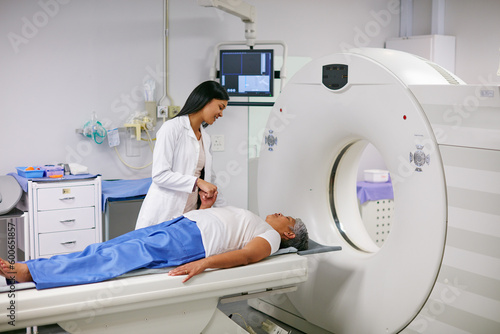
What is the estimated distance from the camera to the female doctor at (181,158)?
2527mm

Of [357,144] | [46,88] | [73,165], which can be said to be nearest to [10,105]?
[46,88]

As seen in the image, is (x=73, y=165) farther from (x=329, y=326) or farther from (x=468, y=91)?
(x=468, y=91)

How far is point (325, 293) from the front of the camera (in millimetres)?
2568

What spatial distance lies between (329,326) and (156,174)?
1030 millimetres

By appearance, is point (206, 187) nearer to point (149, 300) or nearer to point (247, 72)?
point (149, 300)

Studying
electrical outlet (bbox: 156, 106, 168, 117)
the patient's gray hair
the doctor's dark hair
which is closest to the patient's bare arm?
the patient's gray hair

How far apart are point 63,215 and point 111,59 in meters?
1.12

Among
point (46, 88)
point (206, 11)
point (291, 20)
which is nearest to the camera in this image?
point (46, 88)

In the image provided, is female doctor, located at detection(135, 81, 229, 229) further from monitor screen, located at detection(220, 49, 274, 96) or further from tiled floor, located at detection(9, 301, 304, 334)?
monitor screen, located at detection(220, 49, 274, 96)

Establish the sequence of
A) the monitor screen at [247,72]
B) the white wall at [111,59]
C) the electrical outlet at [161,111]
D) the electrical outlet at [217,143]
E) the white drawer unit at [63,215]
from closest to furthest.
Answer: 1. the white drawer unit at [63,215]
2. the white wall at [111,59]
3. the monitor screen at [247,72]
4. the electrical outlet at [161,111]
5. the electrical outlet at [217,143]

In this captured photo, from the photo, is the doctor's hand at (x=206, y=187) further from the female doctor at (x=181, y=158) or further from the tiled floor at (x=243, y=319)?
the tiled floor at (x=243, y=319)

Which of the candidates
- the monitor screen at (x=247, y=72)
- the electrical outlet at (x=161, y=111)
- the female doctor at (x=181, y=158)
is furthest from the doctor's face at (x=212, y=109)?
the electrical outlet at (x=161, y=111)

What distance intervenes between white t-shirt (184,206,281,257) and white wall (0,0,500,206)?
1.57 m

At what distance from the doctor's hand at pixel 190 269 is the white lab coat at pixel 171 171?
500 mm
